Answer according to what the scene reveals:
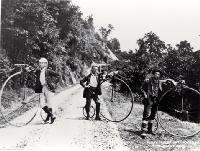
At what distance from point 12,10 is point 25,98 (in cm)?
234

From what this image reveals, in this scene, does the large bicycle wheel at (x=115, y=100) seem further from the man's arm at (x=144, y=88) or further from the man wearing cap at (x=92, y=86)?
the man's arm at (x=144, y=88)

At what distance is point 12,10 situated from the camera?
9492 mm

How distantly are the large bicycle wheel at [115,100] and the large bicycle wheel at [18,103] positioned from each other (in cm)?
159

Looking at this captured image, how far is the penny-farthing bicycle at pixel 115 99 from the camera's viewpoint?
8508mm

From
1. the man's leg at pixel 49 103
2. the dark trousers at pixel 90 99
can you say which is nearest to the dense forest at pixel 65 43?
the dark trousers at pixel 90 99

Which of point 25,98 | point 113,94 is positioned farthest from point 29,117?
point 113,94

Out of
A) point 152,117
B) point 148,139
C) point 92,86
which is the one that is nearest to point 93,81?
point 92,86

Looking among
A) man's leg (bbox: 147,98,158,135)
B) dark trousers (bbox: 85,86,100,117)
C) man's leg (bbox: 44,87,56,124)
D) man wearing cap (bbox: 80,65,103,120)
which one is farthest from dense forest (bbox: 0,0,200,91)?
man's leg (bbox: 147,98,158,135)

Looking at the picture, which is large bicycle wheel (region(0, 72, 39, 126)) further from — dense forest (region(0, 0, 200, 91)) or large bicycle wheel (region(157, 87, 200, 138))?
large bicycle wheel (region(157, 87, 200, 138))

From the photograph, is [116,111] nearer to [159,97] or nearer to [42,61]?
[159,97]

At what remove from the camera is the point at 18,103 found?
9.62 metres

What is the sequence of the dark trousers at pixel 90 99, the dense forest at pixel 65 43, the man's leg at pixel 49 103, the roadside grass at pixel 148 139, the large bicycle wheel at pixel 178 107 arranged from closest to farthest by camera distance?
the roadside grass at pixel 148 139
the man's leg at pixel 49 103
the dark trousers at pixel 90 99
the large bicycle wheel at pixel 178 107
the dense forest at pixel 65 43

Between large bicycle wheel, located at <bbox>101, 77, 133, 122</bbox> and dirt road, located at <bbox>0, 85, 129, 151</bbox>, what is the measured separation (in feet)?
1.46

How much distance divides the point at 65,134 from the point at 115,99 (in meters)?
1.87
